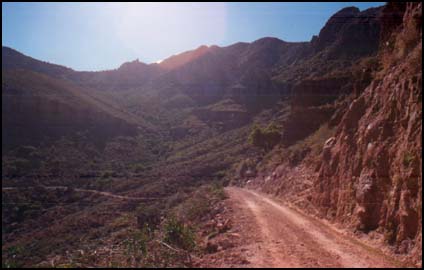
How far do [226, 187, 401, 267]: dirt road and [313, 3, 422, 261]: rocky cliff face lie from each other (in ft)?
2.05

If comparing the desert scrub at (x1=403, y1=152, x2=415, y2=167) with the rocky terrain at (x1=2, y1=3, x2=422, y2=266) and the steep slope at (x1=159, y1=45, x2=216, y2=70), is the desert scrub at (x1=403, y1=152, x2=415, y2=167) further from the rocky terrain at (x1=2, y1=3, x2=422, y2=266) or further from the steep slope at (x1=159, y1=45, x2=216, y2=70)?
the steep slope at (x1=159, y1=45, x2=216, y2=70)

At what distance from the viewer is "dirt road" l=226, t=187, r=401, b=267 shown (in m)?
7.39

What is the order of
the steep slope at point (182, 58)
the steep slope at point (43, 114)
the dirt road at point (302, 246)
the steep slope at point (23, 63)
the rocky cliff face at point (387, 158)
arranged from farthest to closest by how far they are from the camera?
the steep slope at point (182, 58)
the steep slope at point (23, 63)
the steep slope at point (43, 114)
the rocky cliff face at point (387, 158)
the dirt road at point (302, 246)

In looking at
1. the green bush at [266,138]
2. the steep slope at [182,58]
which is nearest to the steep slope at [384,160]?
the green bush at [266,138]

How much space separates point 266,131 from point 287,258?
3016 cm

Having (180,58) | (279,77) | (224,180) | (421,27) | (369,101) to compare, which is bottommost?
(224,180)

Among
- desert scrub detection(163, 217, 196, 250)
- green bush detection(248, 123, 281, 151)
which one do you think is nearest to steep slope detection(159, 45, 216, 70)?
green bush detection(248, 123, 281, 151)

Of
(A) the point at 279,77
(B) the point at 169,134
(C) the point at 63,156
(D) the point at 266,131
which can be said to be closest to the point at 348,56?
(A) the point at 279,77

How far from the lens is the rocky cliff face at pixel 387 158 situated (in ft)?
25.7

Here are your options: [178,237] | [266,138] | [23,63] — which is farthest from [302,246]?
[23,63]

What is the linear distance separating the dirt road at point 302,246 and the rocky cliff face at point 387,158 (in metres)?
0.62

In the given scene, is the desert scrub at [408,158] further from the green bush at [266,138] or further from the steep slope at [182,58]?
the steep slope at [182,58]

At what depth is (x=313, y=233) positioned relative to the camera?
10.0 meters

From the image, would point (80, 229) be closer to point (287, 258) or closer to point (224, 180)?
point (287, 258)
